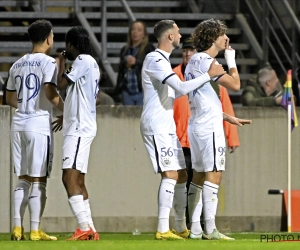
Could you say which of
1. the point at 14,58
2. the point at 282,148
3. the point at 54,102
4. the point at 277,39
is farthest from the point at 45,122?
the point at 277,39

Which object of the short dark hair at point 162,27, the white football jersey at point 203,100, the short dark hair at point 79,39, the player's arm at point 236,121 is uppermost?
the short dark hair at point 162,27

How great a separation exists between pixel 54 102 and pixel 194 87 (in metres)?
1.41

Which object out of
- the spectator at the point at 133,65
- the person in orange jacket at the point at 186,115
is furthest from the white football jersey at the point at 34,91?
the spectator at the point at 133,65

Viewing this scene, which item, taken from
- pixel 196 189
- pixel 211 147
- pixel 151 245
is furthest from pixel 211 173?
pixel 151 245

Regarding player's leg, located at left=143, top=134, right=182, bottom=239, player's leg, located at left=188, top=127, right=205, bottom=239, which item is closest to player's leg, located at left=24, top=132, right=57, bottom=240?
player's leg, located at left=143, top=134, right=182, bottom=239

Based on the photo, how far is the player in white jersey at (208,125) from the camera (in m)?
11.9

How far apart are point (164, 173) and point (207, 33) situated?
4.74 feet

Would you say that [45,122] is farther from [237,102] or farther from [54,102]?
[237,102]

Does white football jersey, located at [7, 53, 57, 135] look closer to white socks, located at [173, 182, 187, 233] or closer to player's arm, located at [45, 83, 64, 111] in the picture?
player's arm, located at [45, 83, 64, 111]

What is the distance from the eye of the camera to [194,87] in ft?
38.5

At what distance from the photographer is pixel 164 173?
11.9m

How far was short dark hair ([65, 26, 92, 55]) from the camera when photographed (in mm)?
12055

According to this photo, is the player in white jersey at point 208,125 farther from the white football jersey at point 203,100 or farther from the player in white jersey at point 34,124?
the player in white jersey at point 34,124

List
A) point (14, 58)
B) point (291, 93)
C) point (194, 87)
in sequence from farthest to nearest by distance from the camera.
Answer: point (14, 58) → point (291, 93) → point (194, 87)
